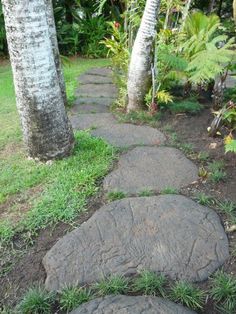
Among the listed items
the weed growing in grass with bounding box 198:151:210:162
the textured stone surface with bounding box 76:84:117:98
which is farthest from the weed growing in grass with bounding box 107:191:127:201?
the textured stone surface with bounding box 76:84:117:98

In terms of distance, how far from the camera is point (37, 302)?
2262mm

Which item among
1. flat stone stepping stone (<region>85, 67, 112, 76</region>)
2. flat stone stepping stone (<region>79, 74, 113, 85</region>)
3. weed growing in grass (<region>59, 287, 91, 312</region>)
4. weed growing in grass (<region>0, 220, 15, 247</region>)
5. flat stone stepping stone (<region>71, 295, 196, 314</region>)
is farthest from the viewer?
flat stone stepping stone (<region>85, 67, 112, 76</region>)

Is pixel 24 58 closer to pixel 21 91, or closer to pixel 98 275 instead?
pixel 21 91

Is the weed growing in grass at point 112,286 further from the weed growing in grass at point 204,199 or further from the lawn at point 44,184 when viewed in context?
the weed growing in grass at point 204,199

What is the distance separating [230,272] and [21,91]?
7.55 ft

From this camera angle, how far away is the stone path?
2434mm

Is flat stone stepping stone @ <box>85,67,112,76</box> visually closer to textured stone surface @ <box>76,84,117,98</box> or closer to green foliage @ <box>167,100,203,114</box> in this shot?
textured stone surface @ <box>76,84,117,98</box>

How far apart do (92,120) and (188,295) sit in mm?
3183

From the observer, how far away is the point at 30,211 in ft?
10.1

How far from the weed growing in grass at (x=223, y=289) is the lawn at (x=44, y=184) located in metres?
1.18

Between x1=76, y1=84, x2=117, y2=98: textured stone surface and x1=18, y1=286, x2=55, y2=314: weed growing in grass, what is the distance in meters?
4.38

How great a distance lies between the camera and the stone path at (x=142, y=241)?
243cm

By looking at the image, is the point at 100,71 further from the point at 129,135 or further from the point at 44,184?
the point at 44,184

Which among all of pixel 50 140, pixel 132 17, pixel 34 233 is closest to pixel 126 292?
pixel 34 233
